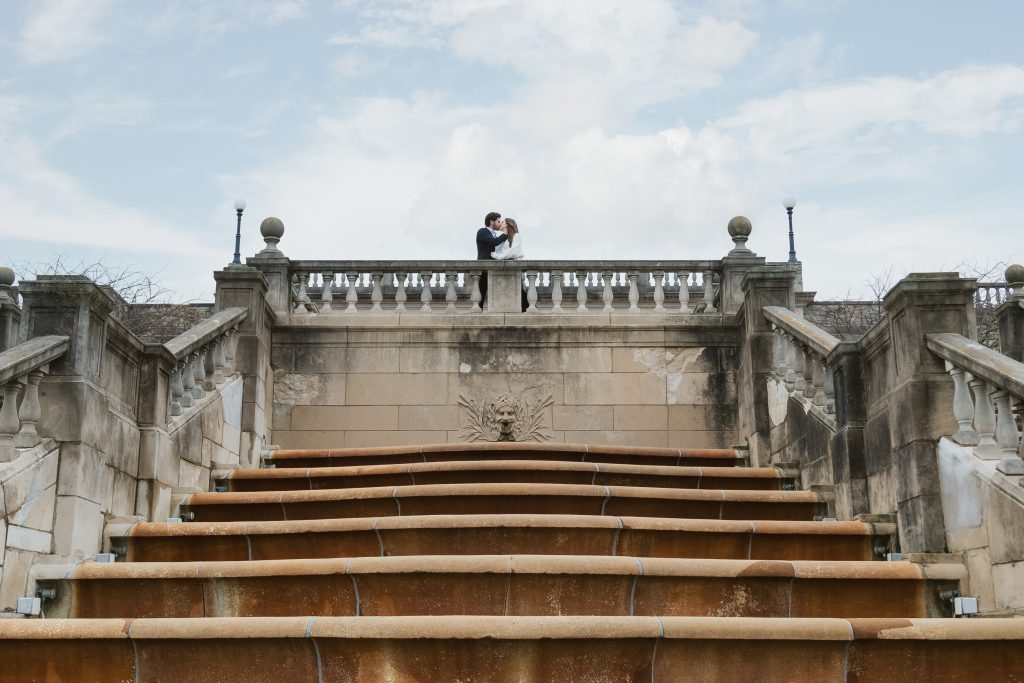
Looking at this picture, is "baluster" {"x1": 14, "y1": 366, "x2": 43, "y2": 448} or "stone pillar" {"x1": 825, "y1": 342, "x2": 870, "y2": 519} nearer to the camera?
"baluster" {"x1": 14, "y1": 366, "x2": 43, "y2": 448}

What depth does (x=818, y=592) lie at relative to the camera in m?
6.09

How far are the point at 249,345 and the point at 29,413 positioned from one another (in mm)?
4163

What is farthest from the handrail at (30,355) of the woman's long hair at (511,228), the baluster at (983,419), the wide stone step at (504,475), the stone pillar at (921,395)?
the woman's long hair at (511,228)

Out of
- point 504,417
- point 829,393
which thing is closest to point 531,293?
point 504,417

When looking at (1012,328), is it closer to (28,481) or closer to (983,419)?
(983,419)

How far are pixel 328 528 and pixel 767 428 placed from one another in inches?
196

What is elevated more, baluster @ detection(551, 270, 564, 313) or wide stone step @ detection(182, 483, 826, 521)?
baluster @ detection(551, 270, 564, 313)

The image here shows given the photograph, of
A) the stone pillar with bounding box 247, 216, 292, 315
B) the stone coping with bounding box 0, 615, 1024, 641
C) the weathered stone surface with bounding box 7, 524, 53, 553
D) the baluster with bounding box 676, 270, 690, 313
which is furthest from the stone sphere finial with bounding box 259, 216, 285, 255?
the stone coping with bounding box 0, 615, 1024, 641

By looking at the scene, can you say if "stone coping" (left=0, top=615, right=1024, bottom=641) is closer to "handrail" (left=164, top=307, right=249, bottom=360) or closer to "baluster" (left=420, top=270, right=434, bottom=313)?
"handrail" (left=164, top=307, right=249, bottom=360)

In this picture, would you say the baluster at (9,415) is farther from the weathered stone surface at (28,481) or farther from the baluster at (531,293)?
the baluster at (531,293)

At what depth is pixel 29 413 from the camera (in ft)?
21.4

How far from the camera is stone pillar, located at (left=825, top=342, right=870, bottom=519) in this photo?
7.66 m

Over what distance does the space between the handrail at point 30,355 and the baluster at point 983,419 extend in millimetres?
5728

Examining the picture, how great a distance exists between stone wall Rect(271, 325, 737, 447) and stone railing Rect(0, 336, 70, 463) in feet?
16.2
